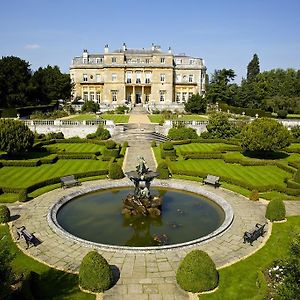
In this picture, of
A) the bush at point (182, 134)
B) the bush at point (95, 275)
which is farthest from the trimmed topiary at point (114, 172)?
the bush at point (182, 134)

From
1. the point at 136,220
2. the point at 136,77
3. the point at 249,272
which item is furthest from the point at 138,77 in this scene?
the point at 249,272

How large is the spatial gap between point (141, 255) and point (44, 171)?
17.2 m

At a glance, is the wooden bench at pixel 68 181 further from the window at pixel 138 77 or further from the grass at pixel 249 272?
the window at pixel 138 77

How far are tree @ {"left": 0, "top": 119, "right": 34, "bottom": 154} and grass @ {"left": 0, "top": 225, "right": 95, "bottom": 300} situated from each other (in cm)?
1902

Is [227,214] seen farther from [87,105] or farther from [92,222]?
[87,105]

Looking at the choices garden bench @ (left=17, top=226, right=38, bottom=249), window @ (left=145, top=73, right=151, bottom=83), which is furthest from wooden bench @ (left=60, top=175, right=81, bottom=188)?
window @ (left=145, top=73, right=151, bottom=83)

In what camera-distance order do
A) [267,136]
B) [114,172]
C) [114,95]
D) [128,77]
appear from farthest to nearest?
1. [114,95]
2. [128,77]
3. [267,136]
4. [114,172]

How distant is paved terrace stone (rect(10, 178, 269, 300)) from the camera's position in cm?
1200

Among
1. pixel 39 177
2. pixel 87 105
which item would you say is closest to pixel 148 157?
pixel 39 177

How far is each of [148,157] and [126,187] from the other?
962cm

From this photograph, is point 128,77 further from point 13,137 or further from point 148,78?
point 13,137

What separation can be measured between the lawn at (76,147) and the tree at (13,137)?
17.9ft

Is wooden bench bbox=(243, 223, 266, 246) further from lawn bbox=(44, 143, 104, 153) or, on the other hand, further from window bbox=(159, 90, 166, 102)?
window bbox=(159, 90, 166, 102)

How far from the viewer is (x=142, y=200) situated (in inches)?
794
